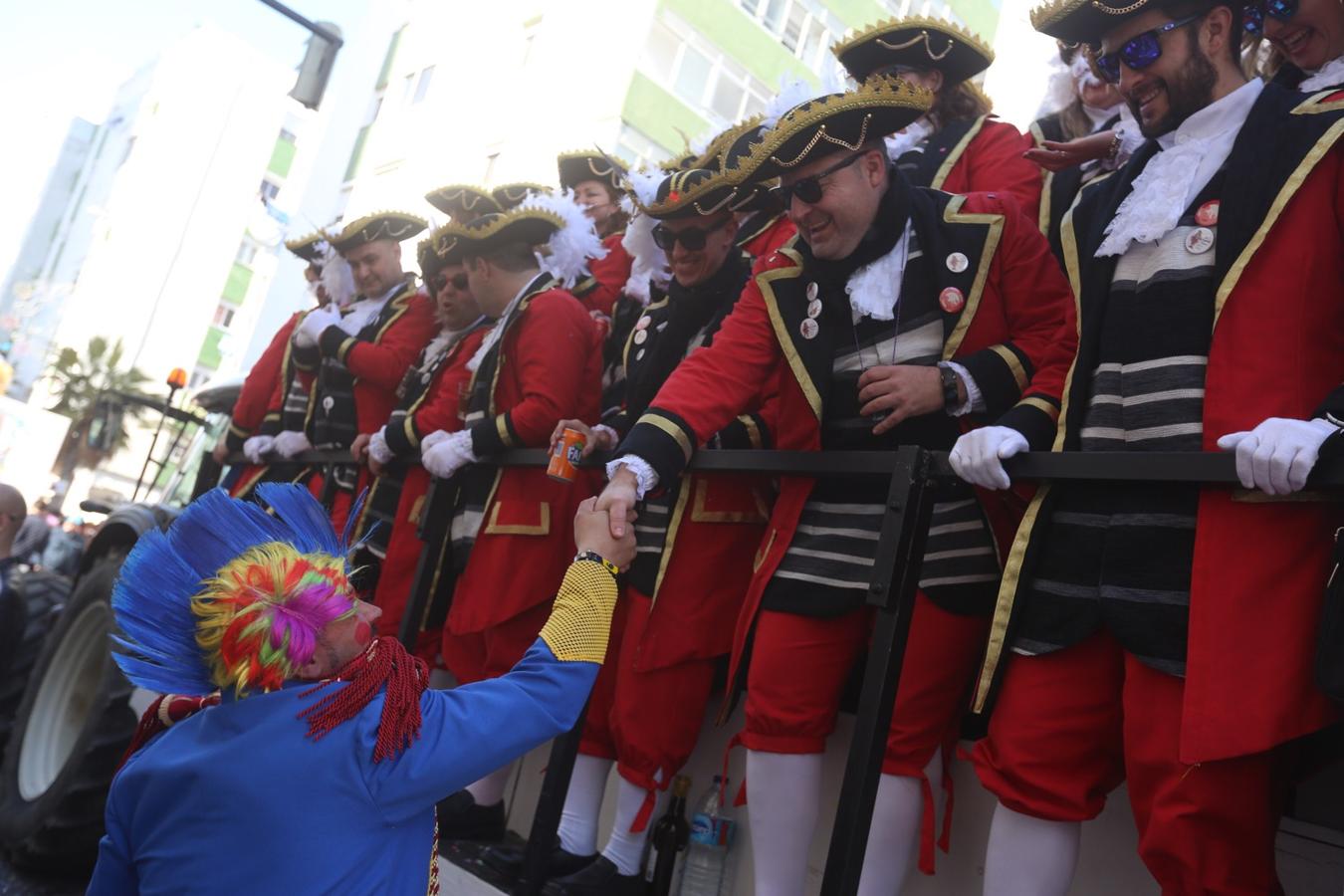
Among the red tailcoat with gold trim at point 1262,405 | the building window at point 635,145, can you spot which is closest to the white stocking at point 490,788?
the red tailcoat with gold trim at point 1262,405

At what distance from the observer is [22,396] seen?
180 feet

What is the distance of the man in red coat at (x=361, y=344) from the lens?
5.51 metres

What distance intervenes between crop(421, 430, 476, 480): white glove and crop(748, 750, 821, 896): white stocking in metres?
1.78

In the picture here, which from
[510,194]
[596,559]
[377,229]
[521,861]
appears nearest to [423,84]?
[377,229]

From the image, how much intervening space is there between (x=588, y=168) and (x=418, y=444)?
2228 mm

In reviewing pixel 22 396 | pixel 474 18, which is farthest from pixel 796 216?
pixel 22 396

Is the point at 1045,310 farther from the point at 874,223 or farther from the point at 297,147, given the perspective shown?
the point at 297,147

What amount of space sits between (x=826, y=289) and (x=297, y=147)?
5181cm

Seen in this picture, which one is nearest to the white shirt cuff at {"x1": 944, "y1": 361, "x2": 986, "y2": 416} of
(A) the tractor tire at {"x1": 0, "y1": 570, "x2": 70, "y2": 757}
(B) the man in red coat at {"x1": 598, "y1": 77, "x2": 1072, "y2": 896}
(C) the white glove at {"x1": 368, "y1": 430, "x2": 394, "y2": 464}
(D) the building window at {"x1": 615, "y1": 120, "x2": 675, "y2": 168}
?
(B) the man in red coat at {"x1": 598, "y1": 77, "x2": 1072, "y2": 896}

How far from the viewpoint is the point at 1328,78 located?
2.71 meters

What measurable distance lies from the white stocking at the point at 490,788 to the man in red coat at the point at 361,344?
5.17 ft

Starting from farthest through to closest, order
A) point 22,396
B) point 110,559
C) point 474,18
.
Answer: point 22,396
point 474,18
point 110,559

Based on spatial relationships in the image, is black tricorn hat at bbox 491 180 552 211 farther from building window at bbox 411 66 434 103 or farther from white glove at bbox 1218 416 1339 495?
building window at bbox 411 66 434 103

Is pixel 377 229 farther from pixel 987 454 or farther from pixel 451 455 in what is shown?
pixel 987 454
